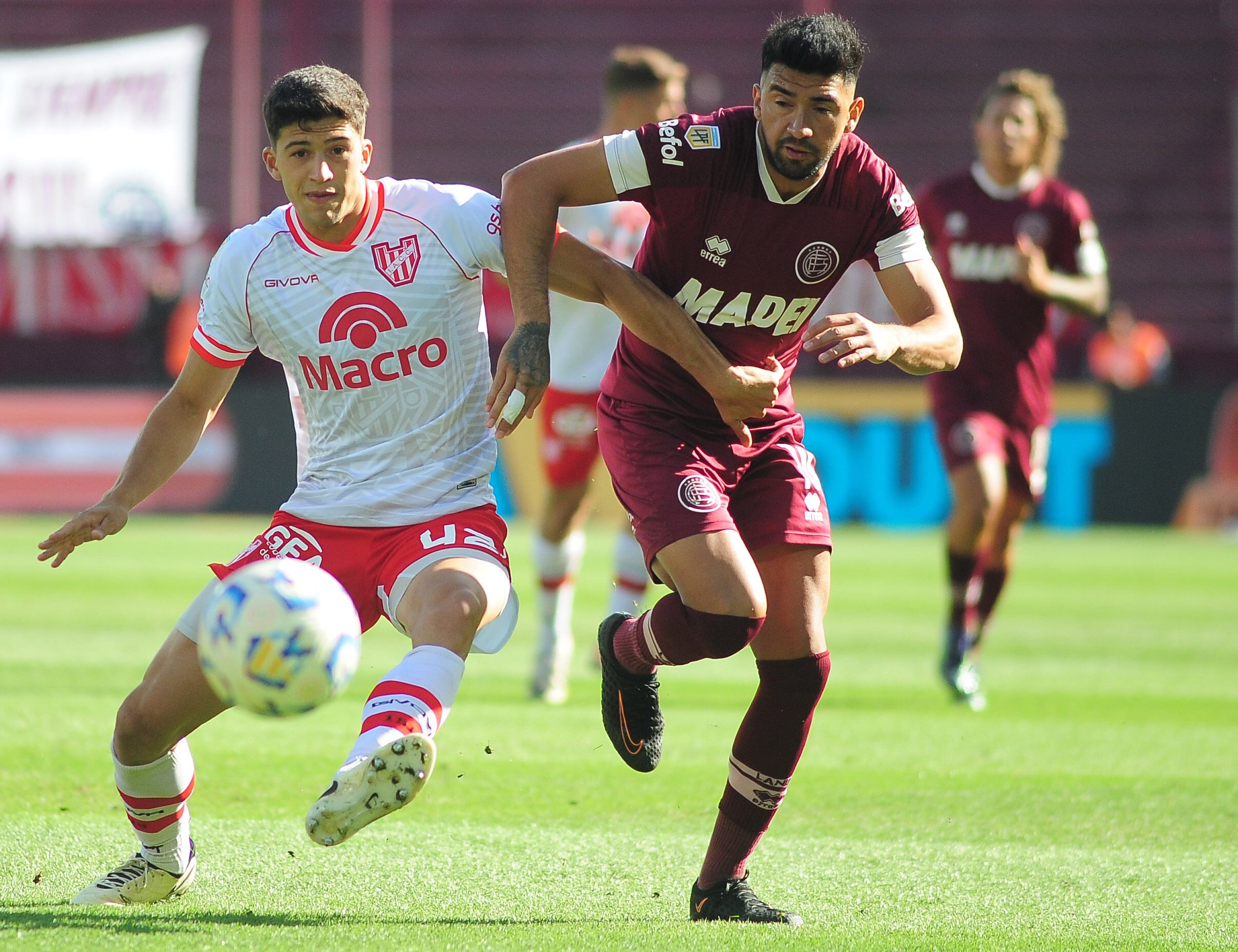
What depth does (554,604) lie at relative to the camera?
741 cm

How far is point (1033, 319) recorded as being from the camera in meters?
8.03

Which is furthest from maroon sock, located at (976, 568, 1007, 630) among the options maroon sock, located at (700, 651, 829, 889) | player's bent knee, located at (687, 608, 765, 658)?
player's bent knee, located at (687, 608, 765, 658)

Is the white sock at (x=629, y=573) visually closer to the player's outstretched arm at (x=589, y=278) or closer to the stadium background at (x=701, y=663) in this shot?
the stadium background at (x=701, y=663)

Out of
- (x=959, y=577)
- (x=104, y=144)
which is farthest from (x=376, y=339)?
(x=104, y=144)

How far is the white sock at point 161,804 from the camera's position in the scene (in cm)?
396

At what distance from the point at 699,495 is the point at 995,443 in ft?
12.9

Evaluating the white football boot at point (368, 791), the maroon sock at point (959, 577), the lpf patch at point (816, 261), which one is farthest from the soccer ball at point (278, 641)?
the maroon sock at point (959, 577)

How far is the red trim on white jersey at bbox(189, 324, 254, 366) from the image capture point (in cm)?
422

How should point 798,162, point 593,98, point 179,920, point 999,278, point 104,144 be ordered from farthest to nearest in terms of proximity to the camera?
point 593,98, point 104,144, point 999,278, point 798,162, point 179,920

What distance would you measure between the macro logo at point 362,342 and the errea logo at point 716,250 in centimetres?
78

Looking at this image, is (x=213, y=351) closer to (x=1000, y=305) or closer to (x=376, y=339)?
(x=376, y=339)

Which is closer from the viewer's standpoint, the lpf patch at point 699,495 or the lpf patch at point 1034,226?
the lpf patch at point 699,495

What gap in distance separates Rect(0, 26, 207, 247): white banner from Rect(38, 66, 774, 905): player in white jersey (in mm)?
16800


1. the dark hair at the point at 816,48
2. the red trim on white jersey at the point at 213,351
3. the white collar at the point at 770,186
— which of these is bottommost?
the red trim on white jersey at the point at 213,351
